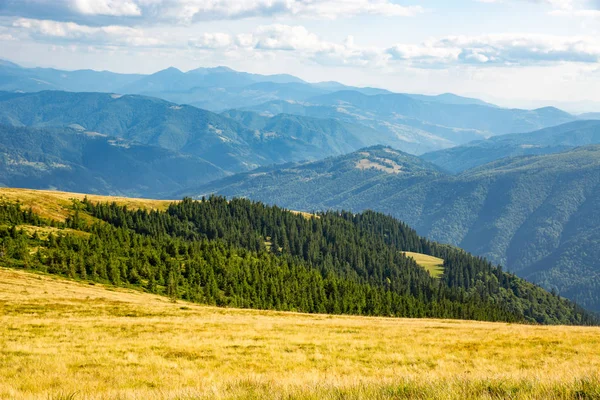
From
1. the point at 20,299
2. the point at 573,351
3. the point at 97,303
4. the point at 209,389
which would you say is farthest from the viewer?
the point at 97,303

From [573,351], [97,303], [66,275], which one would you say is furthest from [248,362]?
[66,275]

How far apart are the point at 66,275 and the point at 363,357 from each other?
70395 millimetres

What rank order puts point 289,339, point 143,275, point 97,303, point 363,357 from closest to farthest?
1. point 363,357
2. point 289,339
3. point 97,303
4. point 143,275

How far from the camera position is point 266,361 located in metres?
24.5

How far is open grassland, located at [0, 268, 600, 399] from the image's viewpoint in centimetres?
1363

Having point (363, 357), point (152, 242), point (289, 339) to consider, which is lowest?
point (152, 242)

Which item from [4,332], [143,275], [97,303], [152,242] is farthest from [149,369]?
[152,242]

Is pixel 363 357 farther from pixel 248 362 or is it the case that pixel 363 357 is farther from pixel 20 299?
pixel 20 299

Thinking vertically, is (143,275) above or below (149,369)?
below

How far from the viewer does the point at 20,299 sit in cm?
4916

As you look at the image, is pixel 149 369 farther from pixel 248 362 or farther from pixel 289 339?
pixel 289 339

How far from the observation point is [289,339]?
3269cm

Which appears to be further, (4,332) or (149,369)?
(4,332)

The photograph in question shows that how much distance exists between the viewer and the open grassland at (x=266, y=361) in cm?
1363
